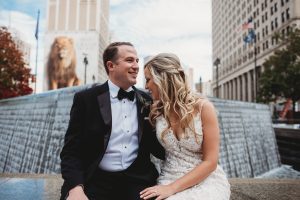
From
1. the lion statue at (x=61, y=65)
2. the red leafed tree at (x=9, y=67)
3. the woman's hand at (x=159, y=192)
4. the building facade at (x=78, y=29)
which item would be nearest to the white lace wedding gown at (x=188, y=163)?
the woman's hand at (x=159, y=192)

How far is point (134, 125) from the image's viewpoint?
288 cm

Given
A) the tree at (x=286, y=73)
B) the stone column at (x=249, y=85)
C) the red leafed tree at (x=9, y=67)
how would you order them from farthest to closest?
the stone column at (x=249, y=85)
the red leafed tree at (x=9, y=67)
the tree at (x=286, y=73)

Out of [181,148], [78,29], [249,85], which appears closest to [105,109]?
[181,148]

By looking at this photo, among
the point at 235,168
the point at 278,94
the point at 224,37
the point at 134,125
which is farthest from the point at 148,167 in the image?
the point at 224,37

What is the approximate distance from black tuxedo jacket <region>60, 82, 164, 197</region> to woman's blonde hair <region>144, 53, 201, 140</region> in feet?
0.98

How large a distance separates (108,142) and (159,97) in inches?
23.4

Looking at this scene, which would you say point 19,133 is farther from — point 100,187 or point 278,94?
point 278,94

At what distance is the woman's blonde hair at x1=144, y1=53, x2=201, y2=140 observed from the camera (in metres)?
2.64

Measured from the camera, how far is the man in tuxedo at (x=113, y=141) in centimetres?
273

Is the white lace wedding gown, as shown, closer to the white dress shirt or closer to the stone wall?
the white dress shirt

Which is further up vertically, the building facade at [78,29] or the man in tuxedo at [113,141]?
the building facade at [78,29]

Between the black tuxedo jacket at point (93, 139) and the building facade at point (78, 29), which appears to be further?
the building facade at point (78, 29)

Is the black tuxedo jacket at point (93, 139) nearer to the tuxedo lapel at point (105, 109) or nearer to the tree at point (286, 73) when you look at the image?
the tuxedo lapel at point (105, 109)

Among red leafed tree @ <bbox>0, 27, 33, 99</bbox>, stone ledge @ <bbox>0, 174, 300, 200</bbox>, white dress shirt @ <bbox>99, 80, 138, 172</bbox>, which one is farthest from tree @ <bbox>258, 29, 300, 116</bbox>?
white dress shirt @ <bbox>99, 80, 138, 172</bbox>
